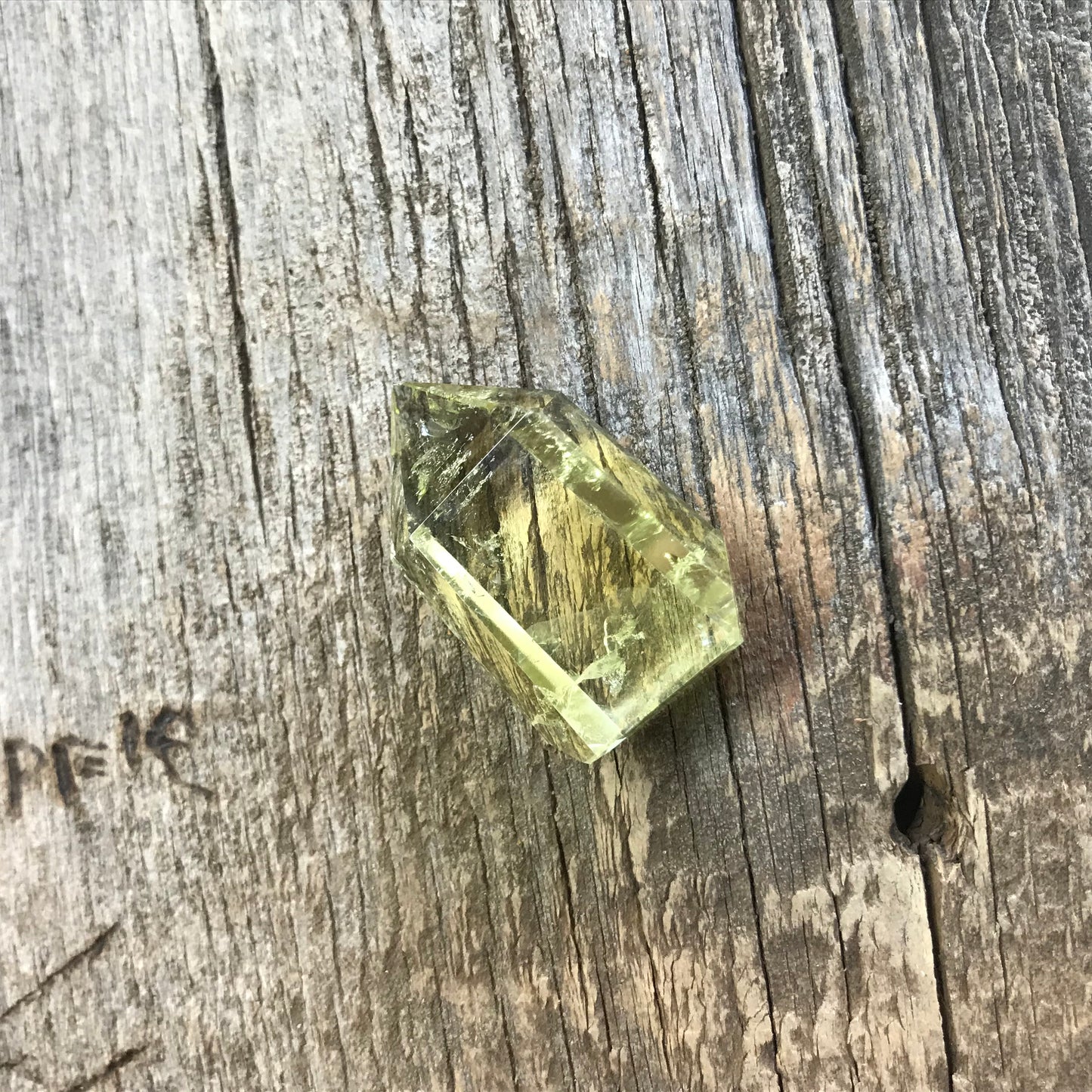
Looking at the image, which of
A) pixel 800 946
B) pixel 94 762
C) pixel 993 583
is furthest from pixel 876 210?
pixel 94 762

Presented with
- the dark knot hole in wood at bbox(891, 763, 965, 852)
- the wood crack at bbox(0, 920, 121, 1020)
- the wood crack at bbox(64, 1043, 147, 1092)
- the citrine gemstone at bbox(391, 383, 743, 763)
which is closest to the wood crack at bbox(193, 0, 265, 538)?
the citrine gemstone at bbox(391, 383, 743, 763)

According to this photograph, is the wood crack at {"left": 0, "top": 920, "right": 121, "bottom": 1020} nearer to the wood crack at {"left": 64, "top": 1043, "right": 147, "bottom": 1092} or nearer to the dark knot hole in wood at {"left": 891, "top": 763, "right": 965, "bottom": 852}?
the wood crack at {"left": 64, "top": 1043, "right": 147, "bottom": 1092}

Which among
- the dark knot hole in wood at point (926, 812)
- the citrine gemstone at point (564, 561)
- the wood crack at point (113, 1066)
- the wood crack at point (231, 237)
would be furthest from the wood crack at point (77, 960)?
the dark knot hole in wood at point (926, 812)

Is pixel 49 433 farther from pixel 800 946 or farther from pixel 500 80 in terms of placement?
pixel 800 946

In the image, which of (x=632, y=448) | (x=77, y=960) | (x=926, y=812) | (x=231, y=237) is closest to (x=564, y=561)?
(x=632, y=448)

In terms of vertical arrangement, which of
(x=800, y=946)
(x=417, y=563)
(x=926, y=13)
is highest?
(x=926, y=13)

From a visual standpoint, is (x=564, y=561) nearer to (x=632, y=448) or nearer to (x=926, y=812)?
(x=632, y=448)
